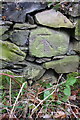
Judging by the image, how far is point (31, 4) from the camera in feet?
5.76

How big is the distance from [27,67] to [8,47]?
302 mm

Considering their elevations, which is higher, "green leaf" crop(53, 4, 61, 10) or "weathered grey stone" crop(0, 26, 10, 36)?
"green leaf" crop(53, 4, 61, 10)

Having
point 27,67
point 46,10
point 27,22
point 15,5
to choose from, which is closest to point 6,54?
point 27,67

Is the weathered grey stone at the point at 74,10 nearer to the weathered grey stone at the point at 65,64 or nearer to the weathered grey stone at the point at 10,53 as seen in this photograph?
the weathered grey stone at the point at 65,64

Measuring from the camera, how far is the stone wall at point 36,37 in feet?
5.73

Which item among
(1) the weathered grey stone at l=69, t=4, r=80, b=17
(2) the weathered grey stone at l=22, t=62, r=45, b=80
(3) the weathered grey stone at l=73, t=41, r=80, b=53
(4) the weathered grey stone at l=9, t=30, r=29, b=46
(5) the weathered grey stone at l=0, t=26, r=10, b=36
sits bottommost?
(2) the weathered grey stone at l=22, t=62, r=45, b=80

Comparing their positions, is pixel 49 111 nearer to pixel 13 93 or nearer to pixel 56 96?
pixel 56 96

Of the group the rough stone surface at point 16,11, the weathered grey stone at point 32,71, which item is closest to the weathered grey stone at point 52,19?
the rough stone surface at point 16,11

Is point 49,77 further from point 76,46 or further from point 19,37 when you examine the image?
point 19,37

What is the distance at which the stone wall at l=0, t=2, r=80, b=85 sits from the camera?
1.75 metres

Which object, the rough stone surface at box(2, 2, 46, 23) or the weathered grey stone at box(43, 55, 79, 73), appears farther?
the weathered grey stone at box(43, 55, 79, 73)

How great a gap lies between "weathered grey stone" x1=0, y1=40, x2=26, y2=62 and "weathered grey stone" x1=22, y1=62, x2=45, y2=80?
0.13 m

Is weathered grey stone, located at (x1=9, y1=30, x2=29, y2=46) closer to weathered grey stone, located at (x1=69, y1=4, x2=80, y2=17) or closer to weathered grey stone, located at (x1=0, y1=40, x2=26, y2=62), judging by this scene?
weathered grey stone, located at (x1=0, y1=40, x2=26, y2=62)

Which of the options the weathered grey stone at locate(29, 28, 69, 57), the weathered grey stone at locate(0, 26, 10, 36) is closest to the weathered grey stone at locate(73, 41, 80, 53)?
the weathered grey stone at locate(29, 28, 69, 57)
